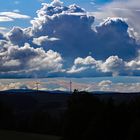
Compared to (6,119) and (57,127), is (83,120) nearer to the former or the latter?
(57,127)

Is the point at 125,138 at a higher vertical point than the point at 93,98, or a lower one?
lower

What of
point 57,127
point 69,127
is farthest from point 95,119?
point 57,127

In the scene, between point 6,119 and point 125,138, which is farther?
point 6,119

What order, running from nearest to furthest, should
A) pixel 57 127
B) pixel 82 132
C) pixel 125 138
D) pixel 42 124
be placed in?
pixel 125 138 < pixel 82 132 < pixel 57 127 < pixel 42 124

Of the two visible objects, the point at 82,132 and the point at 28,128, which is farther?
the point at 28,128

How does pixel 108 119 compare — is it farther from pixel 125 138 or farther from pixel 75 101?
pixel 75 101

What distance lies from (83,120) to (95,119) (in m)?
7.86

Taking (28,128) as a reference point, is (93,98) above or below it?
above

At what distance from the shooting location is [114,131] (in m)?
95.0

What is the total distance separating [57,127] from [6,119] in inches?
725

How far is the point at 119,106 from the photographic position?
9881 cm

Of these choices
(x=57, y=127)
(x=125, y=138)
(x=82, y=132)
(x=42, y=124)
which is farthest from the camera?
(x=42, y=124)

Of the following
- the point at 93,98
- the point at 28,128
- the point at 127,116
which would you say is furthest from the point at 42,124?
the point at 127,116

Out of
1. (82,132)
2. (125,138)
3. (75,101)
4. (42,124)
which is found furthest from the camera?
(42,124)
